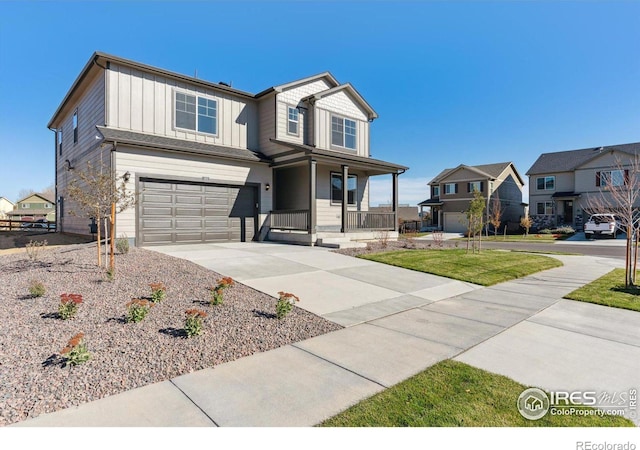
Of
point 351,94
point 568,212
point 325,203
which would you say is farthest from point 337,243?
point 568,212

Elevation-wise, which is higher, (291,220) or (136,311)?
(291,220)

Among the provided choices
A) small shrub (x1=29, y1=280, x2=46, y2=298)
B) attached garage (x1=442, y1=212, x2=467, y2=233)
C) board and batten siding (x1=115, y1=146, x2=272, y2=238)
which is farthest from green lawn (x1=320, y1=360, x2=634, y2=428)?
attached garage (x1=442, y1=212, x2=467, y2=233)

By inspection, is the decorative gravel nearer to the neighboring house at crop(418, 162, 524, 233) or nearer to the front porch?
the front porch

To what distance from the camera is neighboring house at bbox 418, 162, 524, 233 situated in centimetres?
3544

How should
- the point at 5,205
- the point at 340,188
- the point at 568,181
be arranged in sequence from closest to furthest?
the point at 340,188, the point at 568,181, the point at 5,205

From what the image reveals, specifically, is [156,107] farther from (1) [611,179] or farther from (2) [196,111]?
(1) [611,179]

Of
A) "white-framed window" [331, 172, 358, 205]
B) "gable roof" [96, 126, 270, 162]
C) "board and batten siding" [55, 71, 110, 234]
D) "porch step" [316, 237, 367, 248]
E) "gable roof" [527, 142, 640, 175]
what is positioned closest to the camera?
"gable roof" [96, 126, 270, 162]

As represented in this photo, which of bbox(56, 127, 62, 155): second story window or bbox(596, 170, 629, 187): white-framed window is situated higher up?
bbox(56, 127, 62, 155): second story window

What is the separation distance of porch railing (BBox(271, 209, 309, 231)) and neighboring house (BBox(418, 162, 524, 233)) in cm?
2587

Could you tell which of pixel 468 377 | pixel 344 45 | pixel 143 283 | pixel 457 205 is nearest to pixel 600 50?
pixel 344 45

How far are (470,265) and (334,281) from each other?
4.86 metres

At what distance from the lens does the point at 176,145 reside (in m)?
12.3

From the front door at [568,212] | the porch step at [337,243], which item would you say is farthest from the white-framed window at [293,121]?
the front door at [568,212]
